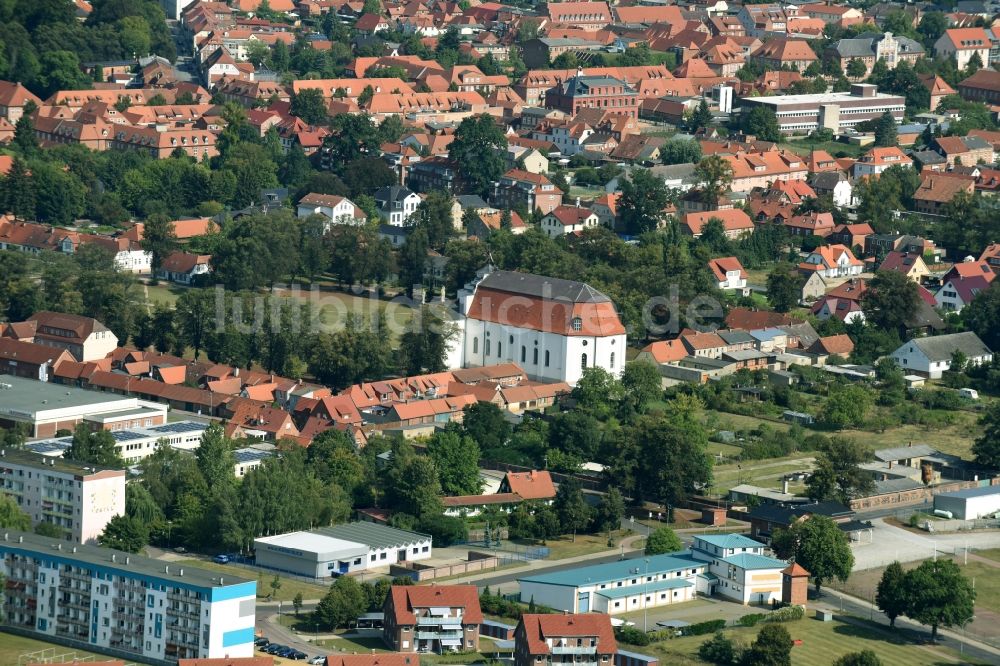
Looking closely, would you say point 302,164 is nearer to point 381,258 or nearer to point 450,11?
point 381,258

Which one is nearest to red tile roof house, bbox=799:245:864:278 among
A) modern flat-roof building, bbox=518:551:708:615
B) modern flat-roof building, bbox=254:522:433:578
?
modern flat-roof building, bbox=518:551:708:615

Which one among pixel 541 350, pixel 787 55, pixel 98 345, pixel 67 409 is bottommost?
pixel 67 409

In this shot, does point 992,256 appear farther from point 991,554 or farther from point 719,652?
point 719,652

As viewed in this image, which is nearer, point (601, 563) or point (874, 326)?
point (601, 563)

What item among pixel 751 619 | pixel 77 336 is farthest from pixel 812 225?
pixel 751 619

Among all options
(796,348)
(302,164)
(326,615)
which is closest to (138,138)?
(302,164)

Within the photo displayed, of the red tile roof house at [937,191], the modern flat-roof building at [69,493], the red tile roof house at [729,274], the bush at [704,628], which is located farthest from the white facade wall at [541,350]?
the red tile roof house at [937,191]
